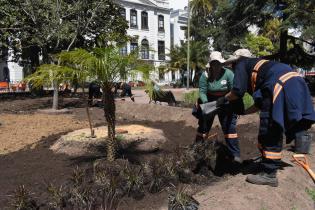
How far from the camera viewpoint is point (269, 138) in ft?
14.5

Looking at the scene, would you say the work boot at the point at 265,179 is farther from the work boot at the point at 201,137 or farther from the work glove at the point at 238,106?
the work boot at the point at 201,137

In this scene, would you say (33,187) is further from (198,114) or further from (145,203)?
(198,114)

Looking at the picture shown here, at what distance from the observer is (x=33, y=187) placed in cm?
497

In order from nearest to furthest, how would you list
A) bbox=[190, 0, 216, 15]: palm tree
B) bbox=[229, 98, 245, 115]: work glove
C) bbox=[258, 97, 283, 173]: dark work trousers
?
bbox=[258, 97, 283, 173]: dark work trousers → bbox=[229, 98, 245, 115]: work glove → bbox=[190, 0, 216, 15]: palm tree

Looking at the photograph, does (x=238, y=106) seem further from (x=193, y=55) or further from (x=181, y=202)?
(x=193, y=55)

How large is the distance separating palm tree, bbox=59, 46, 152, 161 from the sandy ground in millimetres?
1013

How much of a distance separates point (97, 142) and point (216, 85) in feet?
7.38

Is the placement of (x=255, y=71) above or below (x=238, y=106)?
above

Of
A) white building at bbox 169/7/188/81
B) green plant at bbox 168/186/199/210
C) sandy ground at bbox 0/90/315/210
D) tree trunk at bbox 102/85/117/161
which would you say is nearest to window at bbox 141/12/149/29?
white building at bbox 169/7/188/81

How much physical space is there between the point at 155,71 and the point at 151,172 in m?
1.55

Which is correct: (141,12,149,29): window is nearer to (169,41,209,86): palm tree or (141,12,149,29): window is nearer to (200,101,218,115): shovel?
(169,41,209,86): palm tree

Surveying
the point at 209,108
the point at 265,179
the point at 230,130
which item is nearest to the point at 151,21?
the point at 230,130

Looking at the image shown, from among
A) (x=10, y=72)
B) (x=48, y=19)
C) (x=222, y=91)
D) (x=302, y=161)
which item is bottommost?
(x=302, y=161)

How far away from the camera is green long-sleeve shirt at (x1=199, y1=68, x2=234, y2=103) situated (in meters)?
5.77
